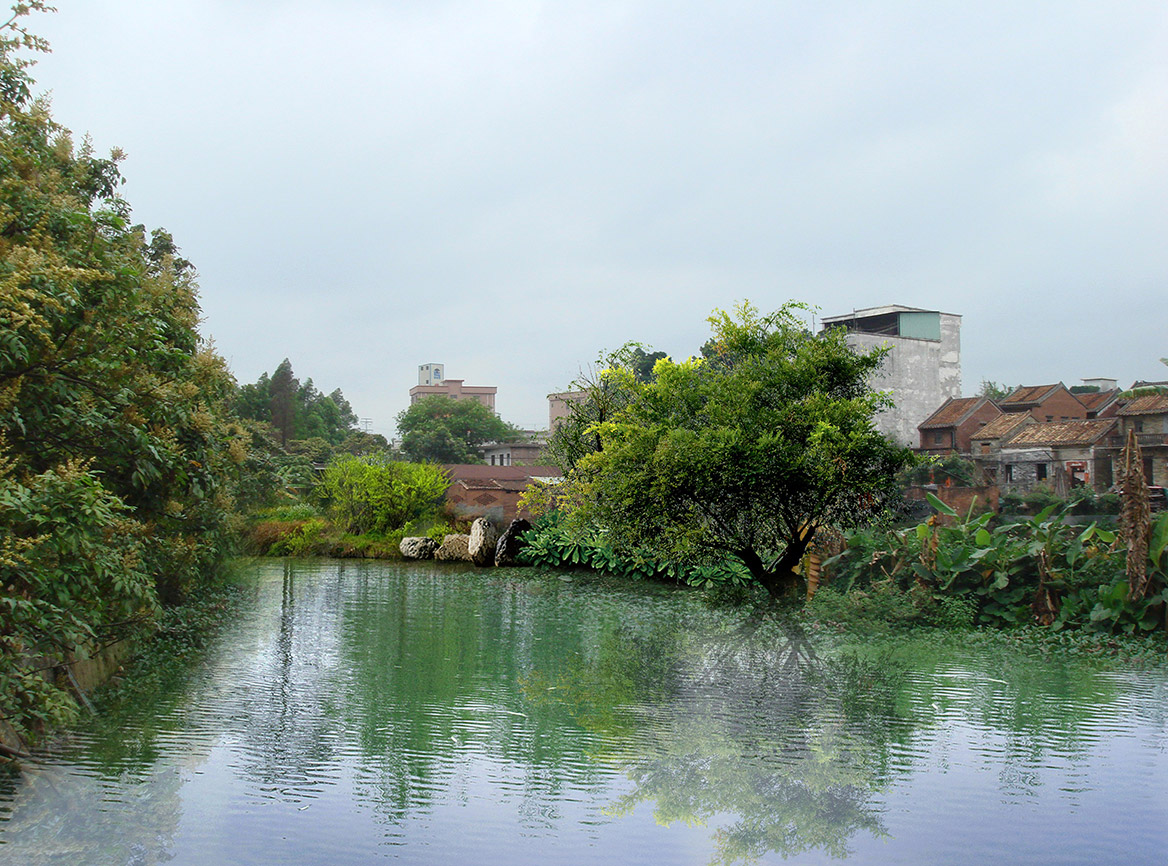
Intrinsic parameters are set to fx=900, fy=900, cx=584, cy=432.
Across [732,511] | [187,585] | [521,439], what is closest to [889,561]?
[732,511]

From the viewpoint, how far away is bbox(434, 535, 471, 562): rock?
23.7 metres

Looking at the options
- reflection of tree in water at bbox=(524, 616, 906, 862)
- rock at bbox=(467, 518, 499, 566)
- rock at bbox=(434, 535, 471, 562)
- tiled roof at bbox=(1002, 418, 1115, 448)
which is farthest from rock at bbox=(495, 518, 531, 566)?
tiled roof at bbox=(1002, 418, 1115, 448)

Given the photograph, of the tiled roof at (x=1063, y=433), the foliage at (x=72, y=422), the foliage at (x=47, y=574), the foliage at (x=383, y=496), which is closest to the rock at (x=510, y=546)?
the foliage at (x=383, y=496)

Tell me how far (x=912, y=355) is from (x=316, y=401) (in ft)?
116

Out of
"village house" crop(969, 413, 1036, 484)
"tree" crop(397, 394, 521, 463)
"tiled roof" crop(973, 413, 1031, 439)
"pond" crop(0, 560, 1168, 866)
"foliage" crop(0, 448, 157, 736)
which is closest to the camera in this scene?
"pond" crop(0, 560, 1168, 866)

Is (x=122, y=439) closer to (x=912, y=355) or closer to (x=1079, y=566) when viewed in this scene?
(x=1079, y=566)

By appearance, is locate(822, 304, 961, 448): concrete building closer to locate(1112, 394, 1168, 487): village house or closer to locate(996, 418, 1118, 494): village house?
locate(996, 418, 1118, 494): village house

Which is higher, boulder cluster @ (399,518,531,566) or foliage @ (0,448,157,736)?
foliage @ (0,448,157,736)

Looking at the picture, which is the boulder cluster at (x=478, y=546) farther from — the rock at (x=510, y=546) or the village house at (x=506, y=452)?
the village house at (x=506, y=452)

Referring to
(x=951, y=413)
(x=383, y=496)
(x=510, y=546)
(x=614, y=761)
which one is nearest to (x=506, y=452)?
(x=383, y=496)

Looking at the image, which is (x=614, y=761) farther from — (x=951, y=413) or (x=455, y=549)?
(x=951, y=413)

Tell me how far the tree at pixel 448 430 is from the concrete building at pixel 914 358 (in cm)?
2281

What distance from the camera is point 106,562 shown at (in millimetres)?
5734

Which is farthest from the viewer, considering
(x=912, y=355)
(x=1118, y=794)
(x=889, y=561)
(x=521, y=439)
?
(x=521, y=439)
